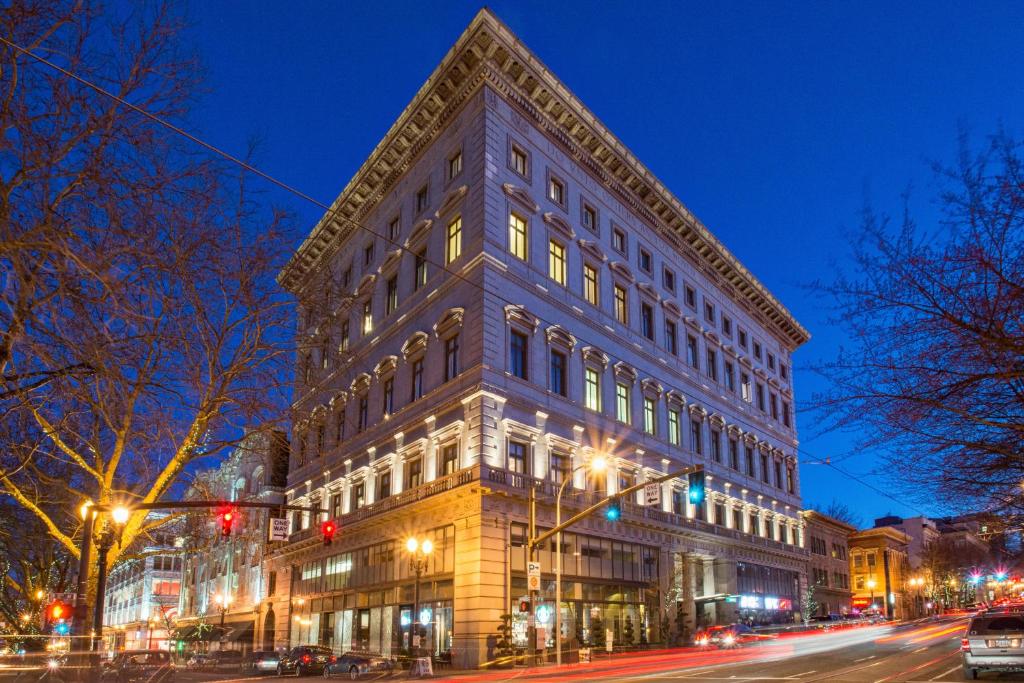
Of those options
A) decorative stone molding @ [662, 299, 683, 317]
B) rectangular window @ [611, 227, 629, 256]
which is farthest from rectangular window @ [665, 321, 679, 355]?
rectangular window @ [611, 227, 629, 256]

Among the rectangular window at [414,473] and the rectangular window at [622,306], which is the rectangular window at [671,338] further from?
the rectangular window at [414,473]

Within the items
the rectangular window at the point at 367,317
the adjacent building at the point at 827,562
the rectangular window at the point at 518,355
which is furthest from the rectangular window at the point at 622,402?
the adjacent building at the point at 827,562

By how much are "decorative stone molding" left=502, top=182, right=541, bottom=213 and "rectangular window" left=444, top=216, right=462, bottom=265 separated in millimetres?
2984

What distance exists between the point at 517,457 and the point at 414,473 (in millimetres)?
6748

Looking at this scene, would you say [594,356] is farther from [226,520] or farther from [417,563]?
[226,520]

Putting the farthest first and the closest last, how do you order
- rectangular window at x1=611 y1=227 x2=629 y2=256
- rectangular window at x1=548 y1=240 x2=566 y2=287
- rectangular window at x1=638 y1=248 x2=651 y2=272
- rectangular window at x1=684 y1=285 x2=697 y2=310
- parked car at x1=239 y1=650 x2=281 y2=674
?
rectangular window at x1=684 y1=285 x2=697 y2=310, rectangular window at x1=638 y1=248 x2=651 y2=272, rectangular window at x1=611 y1=227 x2=629 y2=256, rectangular window at x1=548 y1=240 x2=566 y2=287, parked car at x1=239 y1=650 x2=281 y2=674

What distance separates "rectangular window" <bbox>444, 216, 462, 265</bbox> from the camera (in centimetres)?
4144

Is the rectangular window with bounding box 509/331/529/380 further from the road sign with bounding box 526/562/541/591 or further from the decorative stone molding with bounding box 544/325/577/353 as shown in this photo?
the road sign with bounding box 526/562/541/591

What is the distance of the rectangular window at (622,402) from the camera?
149 ft

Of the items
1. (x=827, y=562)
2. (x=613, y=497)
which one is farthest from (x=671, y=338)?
(x=827, y=562)

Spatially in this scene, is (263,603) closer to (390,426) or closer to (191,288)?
(390,426)

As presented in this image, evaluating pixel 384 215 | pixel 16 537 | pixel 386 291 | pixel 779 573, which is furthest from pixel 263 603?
pixel 779 573

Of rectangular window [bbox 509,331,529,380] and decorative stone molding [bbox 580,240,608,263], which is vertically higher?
decorative stone molding [bbox 580,240,608,263]

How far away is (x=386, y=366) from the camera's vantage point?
46281 mm
